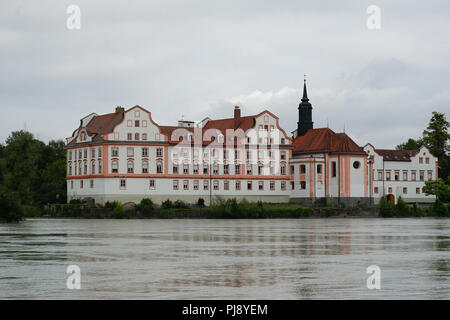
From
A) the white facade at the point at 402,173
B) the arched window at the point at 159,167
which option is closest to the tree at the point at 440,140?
the white facade at the point at 402,173

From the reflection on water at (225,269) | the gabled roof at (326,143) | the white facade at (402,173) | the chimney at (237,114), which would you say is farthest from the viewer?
the white facade at (402,173)

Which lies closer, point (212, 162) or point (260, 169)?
point (212, 162)

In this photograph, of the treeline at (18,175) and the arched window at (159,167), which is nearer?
the treeline at (18,175)

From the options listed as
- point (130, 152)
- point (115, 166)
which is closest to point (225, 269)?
point (115, 166)

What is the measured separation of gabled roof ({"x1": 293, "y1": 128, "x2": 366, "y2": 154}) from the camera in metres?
118

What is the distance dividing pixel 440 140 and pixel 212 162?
46.8 meters

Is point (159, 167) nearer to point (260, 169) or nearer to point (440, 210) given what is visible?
point (260, 169)

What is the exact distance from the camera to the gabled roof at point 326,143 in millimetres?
117988

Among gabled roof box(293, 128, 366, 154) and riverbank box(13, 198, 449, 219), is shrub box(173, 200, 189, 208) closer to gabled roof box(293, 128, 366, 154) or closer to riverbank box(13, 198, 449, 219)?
riverbank box(13, 198, 449, 219)

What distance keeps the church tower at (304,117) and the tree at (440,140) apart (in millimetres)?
22621

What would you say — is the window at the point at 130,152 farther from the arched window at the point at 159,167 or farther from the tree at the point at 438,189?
the tree at the point at 438,189

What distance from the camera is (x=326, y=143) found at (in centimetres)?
11862

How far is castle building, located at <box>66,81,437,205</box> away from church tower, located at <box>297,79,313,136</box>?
327 cm

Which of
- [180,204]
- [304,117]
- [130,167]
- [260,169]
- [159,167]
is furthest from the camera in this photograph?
[304,117]
